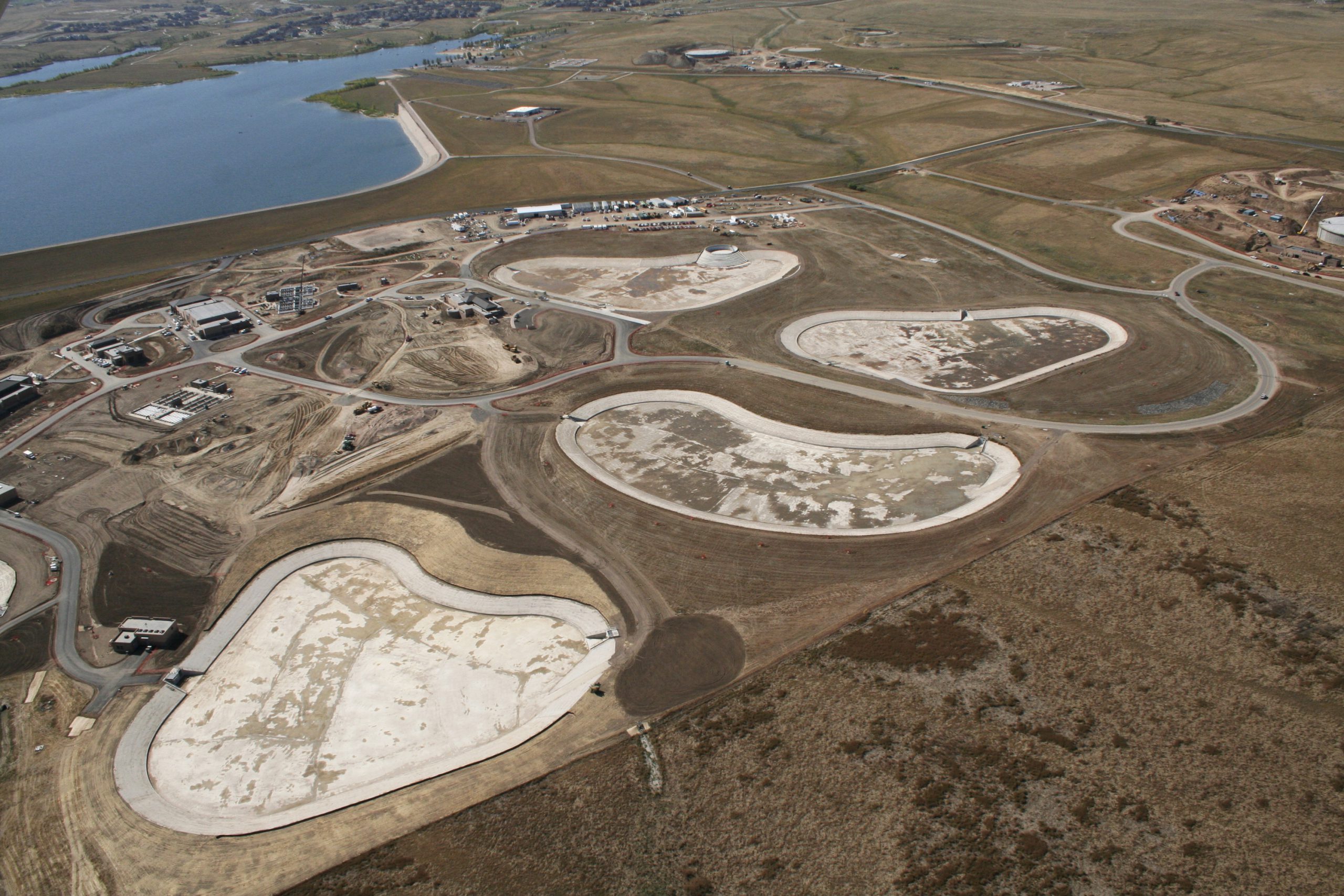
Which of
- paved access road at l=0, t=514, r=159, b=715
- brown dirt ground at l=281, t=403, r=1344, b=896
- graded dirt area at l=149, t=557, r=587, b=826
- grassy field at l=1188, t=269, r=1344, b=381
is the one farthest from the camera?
grassy field at l=1188, t=269, r=1344, b=381

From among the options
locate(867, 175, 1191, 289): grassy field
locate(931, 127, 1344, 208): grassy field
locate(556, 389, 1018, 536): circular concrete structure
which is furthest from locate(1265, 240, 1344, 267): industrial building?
locate(556, 389, 1018, 536): circular concrete structure

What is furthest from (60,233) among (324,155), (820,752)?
(820,752)

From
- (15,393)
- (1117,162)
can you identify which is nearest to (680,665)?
(15,393)

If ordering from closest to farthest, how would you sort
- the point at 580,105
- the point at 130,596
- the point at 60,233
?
1. the point at 130,596
2. the point at 60,233
3. the point at 580,105

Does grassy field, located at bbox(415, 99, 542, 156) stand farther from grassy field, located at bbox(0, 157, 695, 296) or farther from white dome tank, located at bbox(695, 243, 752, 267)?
white dome tank, located at bbox(695, 243, 752, 267)

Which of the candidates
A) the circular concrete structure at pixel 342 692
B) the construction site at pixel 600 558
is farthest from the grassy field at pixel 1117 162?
the circular concrete structure at pixel 342 692

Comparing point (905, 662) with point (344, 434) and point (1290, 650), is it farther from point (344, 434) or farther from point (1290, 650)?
point (344, 434)

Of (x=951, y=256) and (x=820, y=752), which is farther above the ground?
(x=951, y=256)

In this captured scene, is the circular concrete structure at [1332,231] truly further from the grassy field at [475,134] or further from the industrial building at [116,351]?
the industrial building at [116,351]
